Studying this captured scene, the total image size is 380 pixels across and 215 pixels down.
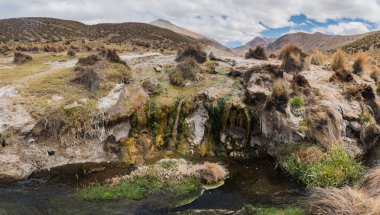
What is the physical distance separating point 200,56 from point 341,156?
49.0 feet

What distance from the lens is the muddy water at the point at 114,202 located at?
44.8ft

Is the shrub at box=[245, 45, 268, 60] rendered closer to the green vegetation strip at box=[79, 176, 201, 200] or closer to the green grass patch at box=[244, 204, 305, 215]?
the green vegetation strip at box=[79, 176, 201, 200]

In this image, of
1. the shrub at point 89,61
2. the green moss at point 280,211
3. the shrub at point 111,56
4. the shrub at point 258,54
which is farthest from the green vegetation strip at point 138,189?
the shrub at point 258,54

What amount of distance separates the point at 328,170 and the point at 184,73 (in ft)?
37.9

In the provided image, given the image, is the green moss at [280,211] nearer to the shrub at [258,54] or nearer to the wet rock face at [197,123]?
the wet rock face at [197,123]

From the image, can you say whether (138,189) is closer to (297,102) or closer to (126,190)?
(126,190)

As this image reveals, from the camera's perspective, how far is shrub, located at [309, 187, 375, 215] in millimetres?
10648

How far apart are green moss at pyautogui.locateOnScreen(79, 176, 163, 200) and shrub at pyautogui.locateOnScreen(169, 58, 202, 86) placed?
8.64 metres

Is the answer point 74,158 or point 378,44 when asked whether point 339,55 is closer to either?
point 74,158

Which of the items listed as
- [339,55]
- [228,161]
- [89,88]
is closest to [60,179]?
[89,88]

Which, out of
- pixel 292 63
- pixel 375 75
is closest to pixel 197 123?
pixel 292 63

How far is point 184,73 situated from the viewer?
24047mm

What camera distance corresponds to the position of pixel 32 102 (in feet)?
64.5

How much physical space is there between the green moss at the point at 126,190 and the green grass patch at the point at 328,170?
20.1 ft
